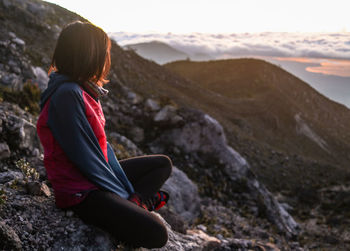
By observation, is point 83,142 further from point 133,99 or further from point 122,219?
point 133,99

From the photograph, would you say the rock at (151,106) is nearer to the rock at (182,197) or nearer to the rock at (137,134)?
the rock at (137,134)

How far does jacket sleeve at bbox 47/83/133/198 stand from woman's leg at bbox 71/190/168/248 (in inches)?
7.5

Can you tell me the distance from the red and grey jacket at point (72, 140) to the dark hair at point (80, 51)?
0.38 ft

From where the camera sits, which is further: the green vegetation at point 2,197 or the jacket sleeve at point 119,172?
the jacket sleeve at point 119,172

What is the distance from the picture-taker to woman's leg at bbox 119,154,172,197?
375cm

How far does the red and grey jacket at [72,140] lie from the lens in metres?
2.68

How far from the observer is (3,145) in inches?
181

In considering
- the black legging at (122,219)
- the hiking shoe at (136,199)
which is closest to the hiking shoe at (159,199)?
A: the hiking shoe at (136,199)

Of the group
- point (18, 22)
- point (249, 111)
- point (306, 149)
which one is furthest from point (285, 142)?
point (18, 22)

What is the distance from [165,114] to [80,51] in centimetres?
874

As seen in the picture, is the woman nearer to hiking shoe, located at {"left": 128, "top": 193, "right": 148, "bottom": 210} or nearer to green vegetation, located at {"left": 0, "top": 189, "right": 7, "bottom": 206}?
hiking shoe, located at {"left": 128, "top": 193, "right": 148, "bottom": 210}

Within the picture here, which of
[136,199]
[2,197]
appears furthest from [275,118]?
[2,197]

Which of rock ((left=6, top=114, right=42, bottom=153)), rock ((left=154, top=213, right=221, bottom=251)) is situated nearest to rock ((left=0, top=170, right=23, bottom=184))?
rock ((left=6, top=114, right=42, bottom=153))

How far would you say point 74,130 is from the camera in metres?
2.68
